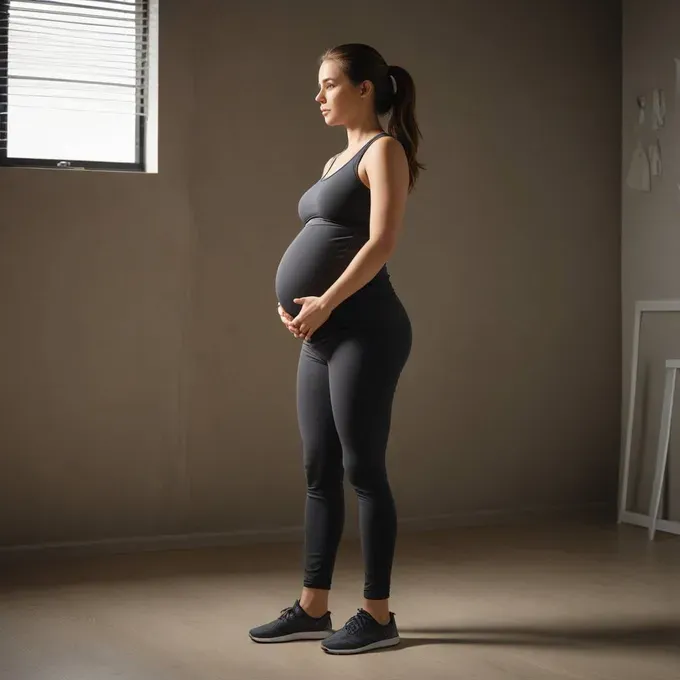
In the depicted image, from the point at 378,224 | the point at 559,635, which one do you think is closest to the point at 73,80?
the point at 378,224

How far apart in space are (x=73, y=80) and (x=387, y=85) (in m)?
1.64

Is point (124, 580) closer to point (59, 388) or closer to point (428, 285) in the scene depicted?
point (59, 388)

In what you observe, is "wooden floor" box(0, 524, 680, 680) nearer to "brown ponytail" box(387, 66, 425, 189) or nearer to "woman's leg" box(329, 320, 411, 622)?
"woman's leg" box(329, 320, 411, 622)

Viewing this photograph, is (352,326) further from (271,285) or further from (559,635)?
(271,285)

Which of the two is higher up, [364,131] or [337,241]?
[364,131]

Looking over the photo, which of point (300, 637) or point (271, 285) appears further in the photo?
point (271, 285)

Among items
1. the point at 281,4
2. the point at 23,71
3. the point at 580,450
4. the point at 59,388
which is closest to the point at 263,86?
the point at 281,4

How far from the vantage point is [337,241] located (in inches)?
105

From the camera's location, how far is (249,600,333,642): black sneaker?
9.12ft

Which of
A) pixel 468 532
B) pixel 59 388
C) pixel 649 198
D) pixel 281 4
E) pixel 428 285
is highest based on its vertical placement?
pixel 281 4

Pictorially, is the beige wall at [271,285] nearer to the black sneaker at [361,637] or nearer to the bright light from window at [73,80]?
the bright light from window at [73,80]

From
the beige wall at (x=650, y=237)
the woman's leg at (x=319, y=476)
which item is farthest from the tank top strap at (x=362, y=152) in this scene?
the beige wall at (x=650, y=237)

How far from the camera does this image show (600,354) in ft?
15.6

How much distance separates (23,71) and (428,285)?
171 cm
